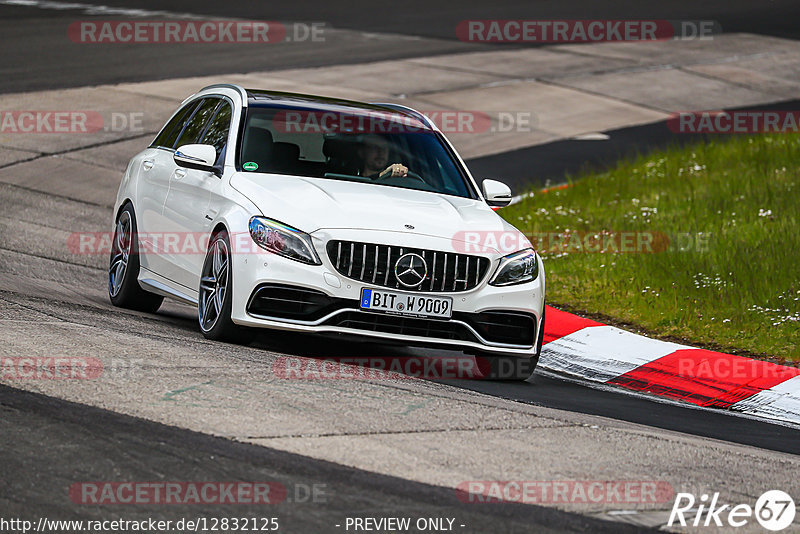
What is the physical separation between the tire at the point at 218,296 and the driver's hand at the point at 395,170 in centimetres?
133

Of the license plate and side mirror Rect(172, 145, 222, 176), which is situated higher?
side mirror Rect(172, 145, 222, 176)

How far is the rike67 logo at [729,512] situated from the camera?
549 cm

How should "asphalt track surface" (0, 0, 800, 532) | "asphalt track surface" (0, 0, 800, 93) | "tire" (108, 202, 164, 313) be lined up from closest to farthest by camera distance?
"asphalt track surface" (0, 0, 800, 532)
"tire" (108, 202, 164, 313)
"asphalt track surface" (0, 0, 800, 93)

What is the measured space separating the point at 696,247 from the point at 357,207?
16.4ft

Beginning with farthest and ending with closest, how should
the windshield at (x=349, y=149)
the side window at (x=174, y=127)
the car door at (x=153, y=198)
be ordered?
the side window at (x=174, y=127)
the car door at (x=153, y=198)
the windshield at (x=349, y=149)

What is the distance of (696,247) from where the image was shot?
12.5 m

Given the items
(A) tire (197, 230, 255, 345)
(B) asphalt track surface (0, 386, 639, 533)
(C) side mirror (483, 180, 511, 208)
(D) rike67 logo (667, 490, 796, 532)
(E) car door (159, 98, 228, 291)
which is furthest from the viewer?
(C) side mirror (483, 180, 511, 208)

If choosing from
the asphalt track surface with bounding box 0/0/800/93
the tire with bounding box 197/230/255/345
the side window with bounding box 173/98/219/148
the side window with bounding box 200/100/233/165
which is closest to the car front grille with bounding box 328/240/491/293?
the tire with bounding box 197/230/255/345

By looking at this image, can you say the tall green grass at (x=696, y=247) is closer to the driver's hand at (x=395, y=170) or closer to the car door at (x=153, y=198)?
the driver's hand at (x=395, y=170)

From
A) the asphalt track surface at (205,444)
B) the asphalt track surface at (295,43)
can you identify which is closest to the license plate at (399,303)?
the asphalt track surface at (205,444)

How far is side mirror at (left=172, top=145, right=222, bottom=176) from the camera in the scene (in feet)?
29.5

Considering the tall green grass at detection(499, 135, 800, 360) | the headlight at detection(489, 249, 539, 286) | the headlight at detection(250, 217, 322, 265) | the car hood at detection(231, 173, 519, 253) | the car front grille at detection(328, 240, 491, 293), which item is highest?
the car hood at detection(231, 173, 519, 253)

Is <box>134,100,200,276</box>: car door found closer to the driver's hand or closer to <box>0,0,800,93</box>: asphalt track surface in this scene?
the driver's hand

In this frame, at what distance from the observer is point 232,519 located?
501 centimetres
